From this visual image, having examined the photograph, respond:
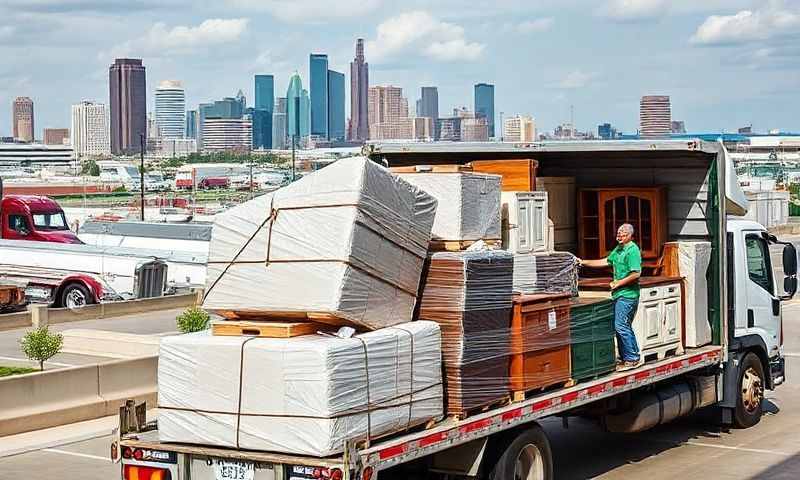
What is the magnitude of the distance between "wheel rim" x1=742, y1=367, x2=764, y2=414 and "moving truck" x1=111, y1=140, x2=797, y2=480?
0.08 feet

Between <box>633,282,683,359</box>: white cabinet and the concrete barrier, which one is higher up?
<box>633,282,683,359</box>: white cabinet

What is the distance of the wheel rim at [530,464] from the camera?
1130cm

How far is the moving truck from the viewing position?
955cm

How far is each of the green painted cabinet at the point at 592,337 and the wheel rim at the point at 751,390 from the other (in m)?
3.60

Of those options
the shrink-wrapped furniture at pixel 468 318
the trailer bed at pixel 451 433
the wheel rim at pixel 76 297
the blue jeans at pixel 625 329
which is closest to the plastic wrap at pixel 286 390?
the trailer bed at pixel 451 433

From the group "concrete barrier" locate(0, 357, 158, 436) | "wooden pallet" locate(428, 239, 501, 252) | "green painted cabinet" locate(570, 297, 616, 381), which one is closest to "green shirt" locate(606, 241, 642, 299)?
"green painted cabinet" locate(570, 297, 616, 381)

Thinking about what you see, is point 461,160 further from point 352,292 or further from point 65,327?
point 65,327

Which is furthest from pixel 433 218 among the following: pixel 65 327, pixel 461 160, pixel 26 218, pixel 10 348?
pixel 26 218

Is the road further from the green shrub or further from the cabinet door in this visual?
the green shrub

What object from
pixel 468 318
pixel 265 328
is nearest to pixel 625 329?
pixel 468 318

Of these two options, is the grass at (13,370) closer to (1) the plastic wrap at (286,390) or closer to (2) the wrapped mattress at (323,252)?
(2) the wrapped mattress at (323,252)

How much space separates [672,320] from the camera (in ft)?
47.0

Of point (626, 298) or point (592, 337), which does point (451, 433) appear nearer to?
point (592, 337)

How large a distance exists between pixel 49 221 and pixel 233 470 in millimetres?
33820
